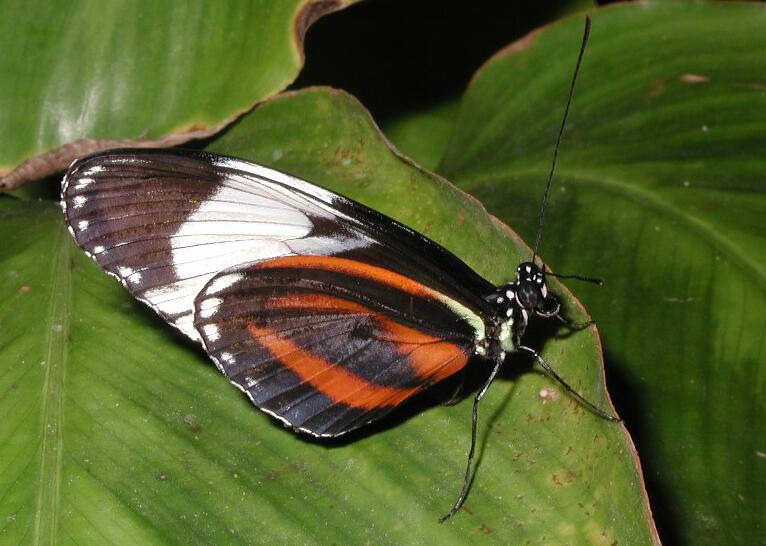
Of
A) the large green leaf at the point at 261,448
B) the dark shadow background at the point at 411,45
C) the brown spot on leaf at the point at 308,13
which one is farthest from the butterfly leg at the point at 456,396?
the dark shadow background at the point at 411,45

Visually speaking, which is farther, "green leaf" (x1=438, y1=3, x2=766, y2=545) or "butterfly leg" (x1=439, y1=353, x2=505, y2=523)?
"green leaf" (x1=438, y1=3, x2=766, y2=545)

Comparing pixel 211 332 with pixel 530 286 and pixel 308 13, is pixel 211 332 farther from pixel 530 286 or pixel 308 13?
pixel 308 13

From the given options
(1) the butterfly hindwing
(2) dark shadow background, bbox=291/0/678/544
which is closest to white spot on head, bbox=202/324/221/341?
(1) the butterfly hindwing

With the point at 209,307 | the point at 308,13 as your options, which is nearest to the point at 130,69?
the point at 308,13

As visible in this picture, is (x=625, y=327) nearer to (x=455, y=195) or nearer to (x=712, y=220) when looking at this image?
(x=712, y=220)

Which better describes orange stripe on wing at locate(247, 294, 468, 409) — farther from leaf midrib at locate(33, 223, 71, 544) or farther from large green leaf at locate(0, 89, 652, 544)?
leaf midrib at locate(33, 223, 71, 544)

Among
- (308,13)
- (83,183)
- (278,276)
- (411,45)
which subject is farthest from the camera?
(411,45)

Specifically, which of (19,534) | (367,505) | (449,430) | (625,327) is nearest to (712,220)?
(625,327)
